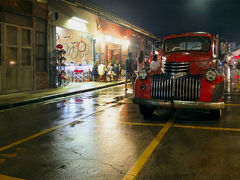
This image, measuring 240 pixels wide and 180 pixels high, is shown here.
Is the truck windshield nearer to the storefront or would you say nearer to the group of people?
the storefront

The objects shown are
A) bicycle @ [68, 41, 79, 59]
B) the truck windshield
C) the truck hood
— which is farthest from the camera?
bicycle @ [68, 41, 79, 59]

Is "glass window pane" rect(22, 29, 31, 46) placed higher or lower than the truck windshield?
higher

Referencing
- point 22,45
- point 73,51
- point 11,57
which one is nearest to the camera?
point 11,57

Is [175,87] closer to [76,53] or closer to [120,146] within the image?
[120,146]

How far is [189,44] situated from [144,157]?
5.19m

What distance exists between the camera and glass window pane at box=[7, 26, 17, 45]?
1394 cm

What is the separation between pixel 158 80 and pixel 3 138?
4090 mm

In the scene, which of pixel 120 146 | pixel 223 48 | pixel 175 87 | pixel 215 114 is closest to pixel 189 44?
pixel 223 48

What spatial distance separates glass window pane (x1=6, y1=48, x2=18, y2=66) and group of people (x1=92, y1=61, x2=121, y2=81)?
815cm

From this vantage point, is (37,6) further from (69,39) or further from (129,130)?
(129,130)

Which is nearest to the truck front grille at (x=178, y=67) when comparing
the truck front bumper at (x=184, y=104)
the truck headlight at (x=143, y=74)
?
the truck headlight at (x=143, y=74)

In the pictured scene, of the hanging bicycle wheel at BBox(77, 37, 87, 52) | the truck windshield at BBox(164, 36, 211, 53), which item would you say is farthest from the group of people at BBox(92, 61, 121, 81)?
the truck windshield at BBox(164, 36, 211, 53)

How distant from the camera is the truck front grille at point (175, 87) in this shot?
703 centimetres

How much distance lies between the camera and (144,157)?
463cm
